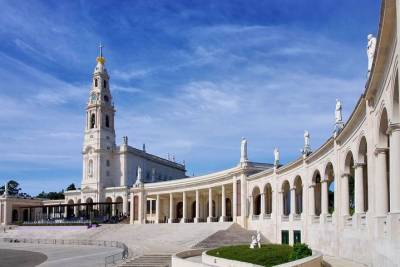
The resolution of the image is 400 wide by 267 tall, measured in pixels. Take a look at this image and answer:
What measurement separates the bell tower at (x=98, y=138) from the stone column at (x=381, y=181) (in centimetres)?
7778

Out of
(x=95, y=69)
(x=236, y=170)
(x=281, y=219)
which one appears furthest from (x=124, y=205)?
(x=281, y=219)

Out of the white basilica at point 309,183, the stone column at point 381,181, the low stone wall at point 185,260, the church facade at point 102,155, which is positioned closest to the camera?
the white basilica at point 309,183

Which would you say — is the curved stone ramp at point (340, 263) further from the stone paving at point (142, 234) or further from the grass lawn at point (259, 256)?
the stone paving at point (142, 234)

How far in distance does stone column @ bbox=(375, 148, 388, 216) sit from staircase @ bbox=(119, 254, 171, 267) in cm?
1763

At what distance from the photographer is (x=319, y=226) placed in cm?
3653

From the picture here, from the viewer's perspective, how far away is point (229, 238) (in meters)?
49.9

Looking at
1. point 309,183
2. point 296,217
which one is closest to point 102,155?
point 296,217

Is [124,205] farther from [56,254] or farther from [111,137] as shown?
[56,254]

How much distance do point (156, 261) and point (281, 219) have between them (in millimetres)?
15099

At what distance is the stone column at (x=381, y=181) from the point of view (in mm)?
21078

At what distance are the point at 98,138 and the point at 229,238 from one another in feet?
167

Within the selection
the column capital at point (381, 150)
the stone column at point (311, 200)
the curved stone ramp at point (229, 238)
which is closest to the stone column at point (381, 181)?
the column capital at point (381, 150)

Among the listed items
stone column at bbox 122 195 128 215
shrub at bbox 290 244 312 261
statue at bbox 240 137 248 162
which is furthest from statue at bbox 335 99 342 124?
stone column at bbox 122 195 128 215

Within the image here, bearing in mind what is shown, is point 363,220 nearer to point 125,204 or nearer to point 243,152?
point 243,152
